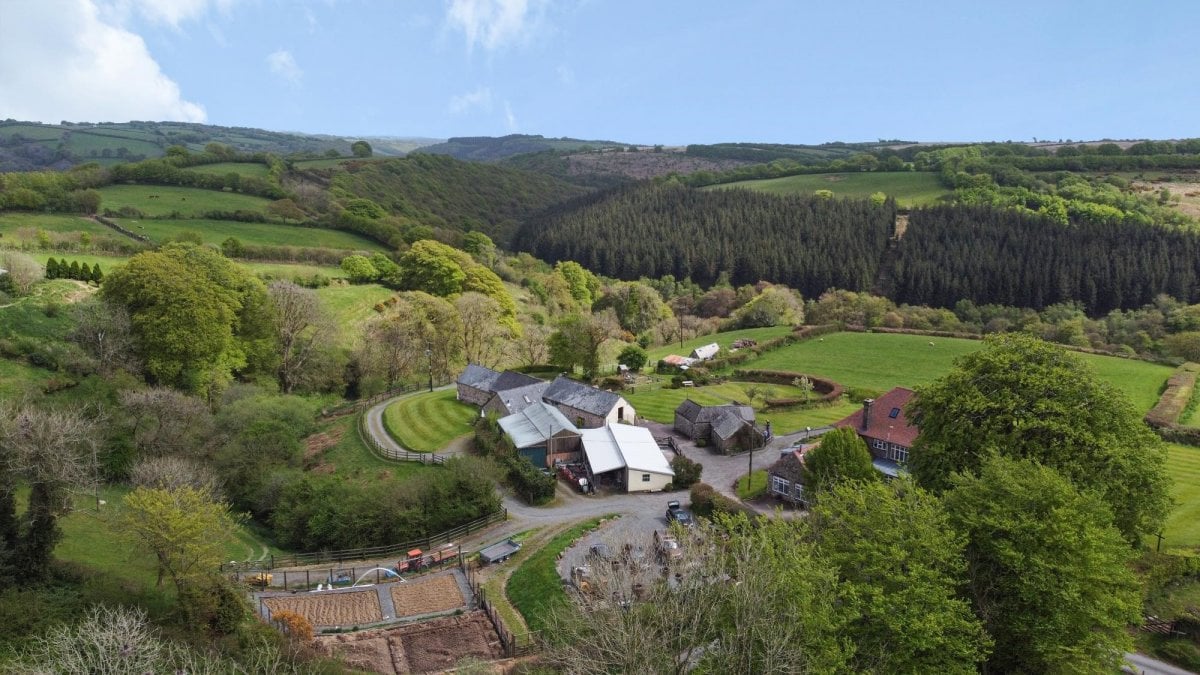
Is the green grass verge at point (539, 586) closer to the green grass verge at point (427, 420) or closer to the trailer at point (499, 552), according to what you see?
the trailer at point (499, 552)

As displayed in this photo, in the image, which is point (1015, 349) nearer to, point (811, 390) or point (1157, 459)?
point (1157, 459)

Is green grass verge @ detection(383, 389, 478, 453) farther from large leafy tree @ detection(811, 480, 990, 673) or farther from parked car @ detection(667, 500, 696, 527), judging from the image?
large leafy tree @ detection(811, 480, 990, 673)

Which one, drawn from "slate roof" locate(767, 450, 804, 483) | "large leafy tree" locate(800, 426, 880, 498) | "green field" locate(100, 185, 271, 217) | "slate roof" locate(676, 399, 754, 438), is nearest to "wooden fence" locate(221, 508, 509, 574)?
"slate roof" locate(767, 450, 804, 483)

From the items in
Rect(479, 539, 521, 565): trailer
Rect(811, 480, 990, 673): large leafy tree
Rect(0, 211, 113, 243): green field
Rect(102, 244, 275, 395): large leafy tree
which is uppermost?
Rect(0, 211, 113, 243): green field

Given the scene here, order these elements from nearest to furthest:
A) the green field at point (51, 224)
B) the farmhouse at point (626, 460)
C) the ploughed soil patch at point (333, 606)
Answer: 1. the ploughed soil patch at point (333, 606)
2. the farmhouse at point (626, 460)
3. the green field at point (51, 224)

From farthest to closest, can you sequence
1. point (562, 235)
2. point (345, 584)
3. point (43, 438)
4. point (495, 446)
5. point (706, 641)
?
point (562, 235)
point (495, 446)
point (345, 584)
point (43, 438)
point (706, 641)

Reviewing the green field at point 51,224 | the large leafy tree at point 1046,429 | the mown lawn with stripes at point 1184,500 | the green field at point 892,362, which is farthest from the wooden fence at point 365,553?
the green field at point 51,224

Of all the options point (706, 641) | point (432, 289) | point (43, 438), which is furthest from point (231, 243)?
Answer: point (706, 641)
